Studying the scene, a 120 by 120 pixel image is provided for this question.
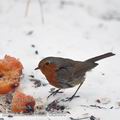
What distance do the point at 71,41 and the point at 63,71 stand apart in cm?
164

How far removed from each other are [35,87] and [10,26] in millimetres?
1895

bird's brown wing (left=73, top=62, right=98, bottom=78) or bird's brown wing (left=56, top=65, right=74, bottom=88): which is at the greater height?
bird's brown wing (left=73, top=62, right=98, bottom=78)

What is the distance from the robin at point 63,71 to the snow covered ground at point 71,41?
241mm

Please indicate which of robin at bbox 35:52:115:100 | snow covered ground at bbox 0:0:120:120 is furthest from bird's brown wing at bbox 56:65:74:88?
Answer: snow covered ground at bbox 0:0:120:120

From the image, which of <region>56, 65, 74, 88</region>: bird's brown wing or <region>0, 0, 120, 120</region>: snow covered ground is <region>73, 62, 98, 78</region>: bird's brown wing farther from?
<region>0, 0, 120, 120</region>: snow covered ground

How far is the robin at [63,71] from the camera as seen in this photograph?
6.15 metres

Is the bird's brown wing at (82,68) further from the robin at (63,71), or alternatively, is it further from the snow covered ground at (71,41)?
the snow covered ground at (71,41)

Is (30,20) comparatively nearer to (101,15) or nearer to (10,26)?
(10,26)

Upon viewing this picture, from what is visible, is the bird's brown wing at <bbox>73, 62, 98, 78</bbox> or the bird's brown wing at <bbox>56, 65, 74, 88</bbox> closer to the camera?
the bird's brown wing at <bbox>56, 65, 74, 88</bbox>

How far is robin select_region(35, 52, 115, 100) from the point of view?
20.2 feet

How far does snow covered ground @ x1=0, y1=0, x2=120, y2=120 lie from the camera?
20.5 ft

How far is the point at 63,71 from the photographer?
246 inches

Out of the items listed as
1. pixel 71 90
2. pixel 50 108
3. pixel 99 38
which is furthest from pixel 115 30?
pixel 50 108

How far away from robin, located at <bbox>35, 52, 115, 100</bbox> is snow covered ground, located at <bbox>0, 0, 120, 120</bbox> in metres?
0.24
